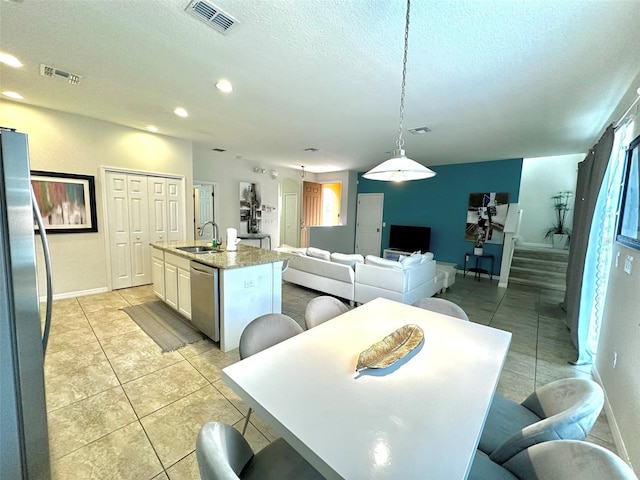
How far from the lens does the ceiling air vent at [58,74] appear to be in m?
2.44

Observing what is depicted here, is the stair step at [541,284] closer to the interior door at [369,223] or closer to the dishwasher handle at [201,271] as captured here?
the interior door at [369,223]

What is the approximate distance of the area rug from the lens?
2744mm

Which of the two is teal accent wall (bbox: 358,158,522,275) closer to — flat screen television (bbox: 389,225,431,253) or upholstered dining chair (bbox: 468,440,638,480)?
flat screen television (bbox: 389,225,431,253)

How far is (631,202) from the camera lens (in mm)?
2051

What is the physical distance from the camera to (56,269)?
12.4 ft

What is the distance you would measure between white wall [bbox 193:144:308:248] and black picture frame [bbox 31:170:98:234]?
80.2 inches

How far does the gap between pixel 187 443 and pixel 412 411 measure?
4.80ft

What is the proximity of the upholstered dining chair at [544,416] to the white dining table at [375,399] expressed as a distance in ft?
0.60

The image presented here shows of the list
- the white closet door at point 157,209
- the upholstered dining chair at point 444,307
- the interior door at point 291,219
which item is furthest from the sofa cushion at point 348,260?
the interior door at point 291,219

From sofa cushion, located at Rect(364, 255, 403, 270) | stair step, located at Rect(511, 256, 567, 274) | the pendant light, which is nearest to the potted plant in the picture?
stair step, located at Rect(511, 256, 567, 274)

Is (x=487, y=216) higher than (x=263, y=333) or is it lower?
higher

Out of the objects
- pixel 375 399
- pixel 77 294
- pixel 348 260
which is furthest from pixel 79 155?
pixel 375 399

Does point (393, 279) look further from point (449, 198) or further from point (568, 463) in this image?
point (449, 198)

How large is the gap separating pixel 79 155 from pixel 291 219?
5.09 meters
